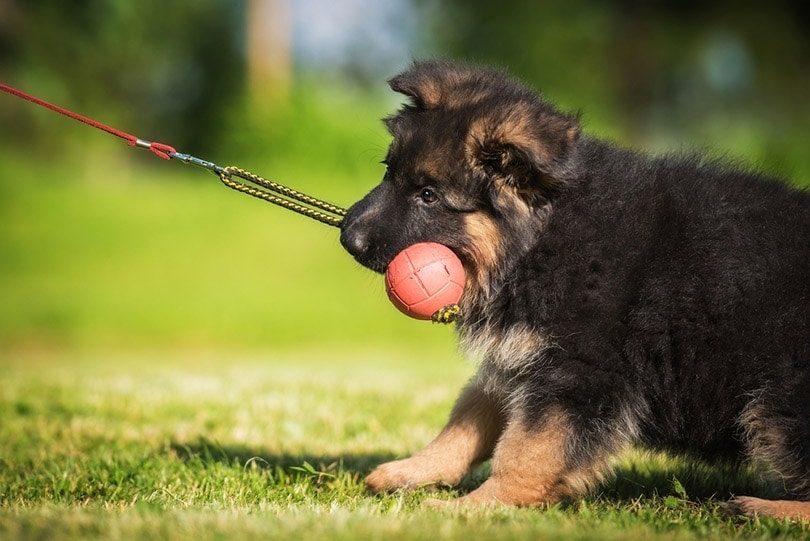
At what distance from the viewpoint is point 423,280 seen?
13.4 ft

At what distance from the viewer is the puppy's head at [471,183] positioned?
4156 mm

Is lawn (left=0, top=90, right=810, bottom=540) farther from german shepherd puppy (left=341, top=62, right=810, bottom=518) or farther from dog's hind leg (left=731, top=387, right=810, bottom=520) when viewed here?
german shepherd puppy (left=341, top=62, right=810, bottom=518)

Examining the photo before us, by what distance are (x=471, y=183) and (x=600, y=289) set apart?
2.54 ft

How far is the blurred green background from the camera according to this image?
52.7ft

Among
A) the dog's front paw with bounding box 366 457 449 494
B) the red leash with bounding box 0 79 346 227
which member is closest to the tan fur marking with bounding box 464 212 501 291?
the red leash with bounding box 0 79 346 227

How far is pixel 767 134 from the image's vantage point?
77.0 ft

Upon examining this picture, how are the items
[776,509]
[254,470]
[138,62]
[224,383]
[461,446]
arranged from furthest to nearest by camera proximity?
[138,62] → [224,383] → [254,470] → [461,446] → [776,509]

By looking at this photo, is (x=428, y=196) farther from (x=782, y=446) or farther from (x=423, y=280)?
(x=782, y=446)

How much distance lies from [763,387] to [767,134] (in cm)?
2143

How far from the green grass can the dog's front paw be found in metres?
0.10

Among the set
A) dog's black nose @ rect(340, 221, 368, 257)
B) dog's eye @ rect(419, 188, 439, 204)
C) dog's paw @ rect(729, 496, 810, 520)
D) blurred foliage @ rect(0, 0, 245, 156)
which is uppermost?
blurred foliage @ rect(0, 0, 245, 156)

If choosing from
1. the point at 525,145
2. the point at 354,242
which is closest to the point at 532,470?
the point at 354,242

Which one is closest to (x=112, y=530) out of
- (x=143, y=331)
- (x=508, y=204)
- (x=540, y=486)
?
(x=540, y=486)

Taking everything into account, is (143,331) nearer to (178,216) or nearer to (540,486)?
(178,216)
